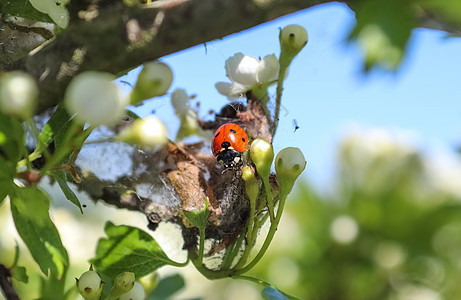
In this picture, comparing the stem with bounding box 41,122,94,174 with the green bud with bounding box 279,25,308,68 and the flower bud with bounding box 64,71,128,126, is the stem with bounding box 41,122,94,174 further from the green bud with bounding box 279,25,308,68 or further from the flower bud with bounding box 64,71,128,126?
the green bud with bounding box 279,25,308,68

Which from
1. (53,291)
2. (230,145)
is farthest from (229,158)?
(53,291)

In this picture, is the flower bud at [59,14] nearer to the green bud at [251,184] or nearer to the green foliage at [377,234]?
the green bud at [251,184]

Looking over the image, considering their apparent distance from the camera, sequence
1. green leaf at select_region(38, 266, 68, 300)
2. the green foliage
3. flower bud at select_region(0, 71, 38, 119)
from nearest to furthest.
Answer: flower bud at select_region(0, 71, 38, 119) → green leaf at select_region(38, 266, 68, 300) → the green foliage

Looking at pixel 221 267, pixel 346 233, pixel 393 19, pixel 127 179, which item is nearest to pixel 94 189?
pixel 127 179

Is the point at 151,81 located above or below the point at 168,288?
above

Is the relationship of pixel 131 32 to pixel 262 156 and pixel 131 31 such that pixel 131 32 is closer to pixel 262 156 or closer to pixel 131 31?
pixel 131 31

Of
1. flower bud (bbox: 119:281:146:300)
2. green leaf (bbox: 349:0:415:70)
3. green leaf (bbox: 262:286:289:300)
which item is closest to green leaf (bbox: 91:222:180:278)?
flower bud (bbox: 119:281:146:300)
